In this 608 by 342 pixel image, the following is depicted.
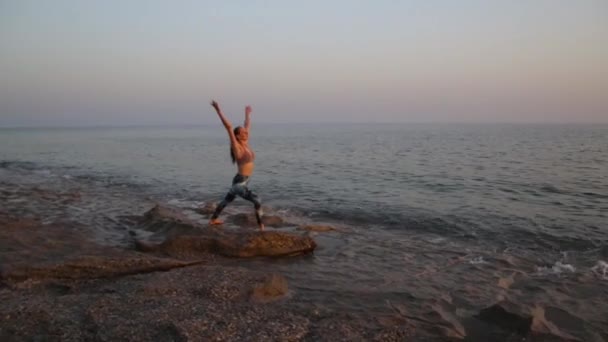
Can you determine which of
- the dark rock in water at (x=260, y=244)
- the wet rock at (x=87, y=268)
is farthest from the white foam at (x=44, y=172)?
the wet rock at (x=87, y=268)

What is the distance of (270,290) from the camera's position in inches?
278

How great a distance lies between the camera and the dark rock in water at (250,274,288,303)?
268 inches

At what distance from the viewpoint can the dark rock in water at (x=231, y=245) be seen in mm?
9352

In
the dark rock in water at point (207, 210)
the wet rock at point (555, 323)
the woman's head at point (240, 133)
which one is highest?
the woman's head at point (240, 133)

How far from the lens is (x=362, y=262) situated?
9531 mm

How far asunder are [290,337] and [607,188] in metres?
21.1

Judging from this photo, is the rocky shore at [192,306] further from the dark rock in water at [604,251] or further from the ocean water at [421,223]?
the dark rock in water at [604,251]

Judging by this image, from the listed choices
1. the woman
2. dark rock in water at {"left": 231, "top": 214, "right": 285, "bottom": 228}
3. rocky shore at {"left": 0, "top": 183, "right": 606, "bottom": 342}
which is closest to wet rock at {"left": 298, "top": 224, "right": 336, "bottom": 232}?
dark rock in water at {"left": 231, "top": 214, "right": 285, "bottom": 228}

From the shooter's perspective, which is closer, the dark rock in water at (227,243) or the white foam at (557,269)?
the white foam at (557,269)

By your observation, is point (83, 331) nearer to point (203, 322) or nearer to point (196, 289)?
point (203, 322)

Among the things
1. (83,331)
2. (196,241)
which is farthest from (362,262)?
(83,331)

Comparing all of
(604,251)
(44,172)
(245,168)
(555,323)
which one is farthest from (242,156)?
(44,172)

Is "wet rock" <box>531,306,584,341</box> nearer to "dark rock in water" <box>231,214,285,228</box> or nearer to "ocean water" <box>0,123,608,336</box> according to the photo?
"ocean water" <box>0,123,608,336</box>

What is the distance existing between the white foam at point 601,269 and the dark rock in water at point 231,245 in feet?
20.2
